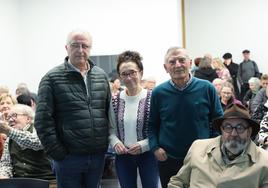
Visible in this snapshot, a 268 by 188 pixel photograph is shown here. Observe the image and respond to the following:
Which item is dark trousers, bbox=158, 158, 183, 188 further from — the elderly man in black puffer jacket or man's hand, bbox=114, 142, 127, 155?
the elderly man in black puffer jacket

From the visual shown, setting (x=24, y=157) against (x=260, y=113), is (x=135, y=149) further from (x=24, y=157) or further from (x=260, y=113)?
(x=260, y=113)

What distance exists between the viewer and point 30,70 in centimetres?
895

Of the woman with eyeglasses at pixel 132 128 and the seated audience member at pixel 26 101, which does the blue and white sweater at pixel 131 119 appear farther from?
the seated audience member at pixel 26 101

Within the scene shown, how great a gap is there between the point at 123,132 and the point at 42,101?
1.90 feet

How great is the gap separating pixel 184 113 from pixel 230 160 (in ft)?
1.44

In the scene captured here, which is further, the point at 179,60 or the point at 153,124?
the point at 153,124

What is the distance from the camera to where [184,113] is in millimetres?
2629

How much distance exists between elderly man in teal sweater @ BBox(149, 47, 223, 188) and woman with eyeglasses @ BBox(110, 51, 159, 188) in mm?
116

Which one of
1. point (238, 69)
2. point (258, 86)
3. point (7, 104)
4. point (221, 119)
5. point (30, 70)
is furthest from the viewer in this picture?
point (238, 69)

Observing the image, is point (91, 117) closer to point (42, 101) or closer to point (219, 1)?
point (42, 101)

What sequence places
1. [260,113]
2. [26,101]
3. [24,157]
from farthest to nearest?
[26,101], [260,113], [24,157]

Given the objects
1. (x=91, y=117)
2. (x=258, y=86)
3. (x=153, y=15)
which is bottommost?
(x=258, y=86)

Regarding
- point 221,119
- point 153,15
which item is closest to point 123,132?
point 221,119

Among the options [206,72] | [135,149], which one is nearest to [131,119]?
[135,149]
